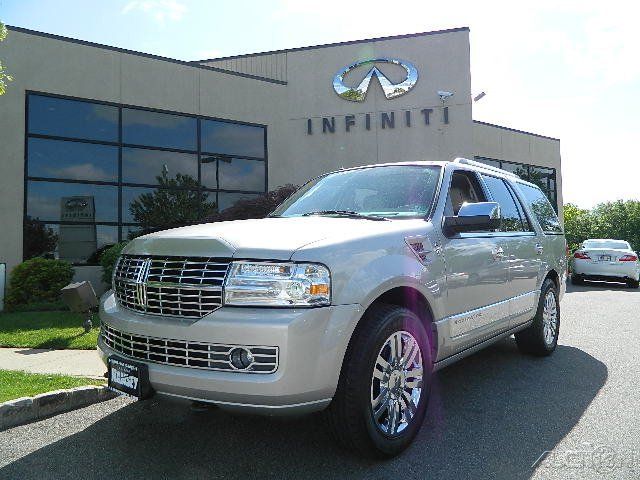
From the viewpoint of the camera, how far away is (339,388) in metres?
2.71

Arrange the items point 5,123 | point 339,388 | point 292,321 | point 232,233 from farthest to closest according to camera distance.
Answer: point 5,123 → point 232,233 → point 339,388 → point 292,321

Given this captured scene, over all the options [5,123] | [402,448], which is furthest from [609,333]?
[5,123]

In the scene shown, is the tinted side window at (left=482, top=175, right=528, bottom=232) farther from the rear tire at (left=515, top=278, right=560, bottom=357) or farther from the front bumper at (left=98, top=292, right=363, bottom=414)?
the front bumper at (left=98, top=292, right=363, bottom=414)

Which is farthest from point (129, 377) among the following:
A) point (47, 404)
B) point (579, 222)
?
point (579, 222)

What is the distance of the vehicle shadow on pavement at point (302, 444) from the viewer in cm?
287

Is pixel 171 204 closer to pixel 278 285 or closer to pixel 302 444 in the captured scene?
pixel 302 444

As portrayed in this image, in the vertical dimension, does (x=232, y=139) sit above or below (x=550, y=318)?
above

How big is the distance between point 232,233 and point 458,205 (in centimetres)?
198

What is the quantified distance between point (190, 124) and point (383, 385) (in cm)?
1229

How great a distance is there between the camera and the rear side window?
5.60 m

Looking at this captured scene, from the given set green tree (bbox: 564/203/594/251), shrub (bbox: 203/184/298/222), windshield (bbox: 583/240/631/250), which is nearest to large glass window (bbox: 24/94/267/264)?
shrub (bbox: 203/184/298/222)

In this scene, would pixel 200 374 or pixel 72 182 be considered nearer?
pixel 200 374

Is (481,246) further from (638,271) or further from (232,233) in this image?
(638,271)

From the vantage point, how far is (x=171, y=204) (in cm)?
1355
